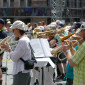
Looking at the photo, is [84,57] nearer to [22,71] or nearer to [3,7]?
[22,71]

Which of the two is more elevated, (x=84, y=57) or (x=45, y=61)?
(x=84, y=57)

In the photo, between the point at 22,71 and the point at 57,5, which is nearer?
the point at 22,71

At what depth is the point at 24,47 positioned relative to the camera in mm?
4801

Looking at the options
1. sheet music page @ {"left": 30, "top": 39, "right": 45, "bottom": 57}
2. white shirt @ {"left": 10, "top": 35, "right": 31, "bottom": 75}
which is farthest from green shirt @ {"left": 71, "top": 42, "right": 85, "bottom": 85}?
sheet music page @ {"left": 30, "top": 39, "right": 45, "bottom": 57}

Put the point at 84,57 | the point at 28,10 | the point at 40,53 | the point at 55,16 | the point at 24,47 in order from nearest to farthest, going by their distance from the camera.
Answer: the point at 84,57 → the point at 24,47 → the point at 40,53 → the point at 55,16 → the point at 28,10

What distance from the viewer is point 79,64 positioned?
405cm

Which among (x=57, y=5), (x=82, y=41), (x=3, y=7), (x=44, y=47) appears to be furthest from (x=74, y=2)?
(x=82, y=41)

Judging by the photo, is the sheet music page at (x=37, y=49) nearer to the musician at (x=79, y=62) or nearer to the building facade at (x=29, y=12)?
the musician at (x=79, y=62)

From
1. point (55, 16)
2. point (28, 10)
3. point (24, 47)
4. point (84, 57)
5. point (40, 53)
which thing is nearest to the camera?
point (84, 57)

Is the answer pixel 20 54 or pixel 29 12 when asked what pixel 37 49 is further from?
pixel 29 12

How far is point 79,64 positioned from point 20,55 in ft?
3.80

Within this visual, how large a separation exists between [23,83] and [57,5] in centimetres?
1678

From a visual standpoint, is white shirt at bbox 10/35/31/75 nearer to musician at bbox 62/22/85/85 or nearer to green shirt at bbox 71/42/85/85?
musician at bbox 62/22/85/85

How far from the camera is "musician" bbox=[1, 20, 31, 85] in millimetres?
4785
